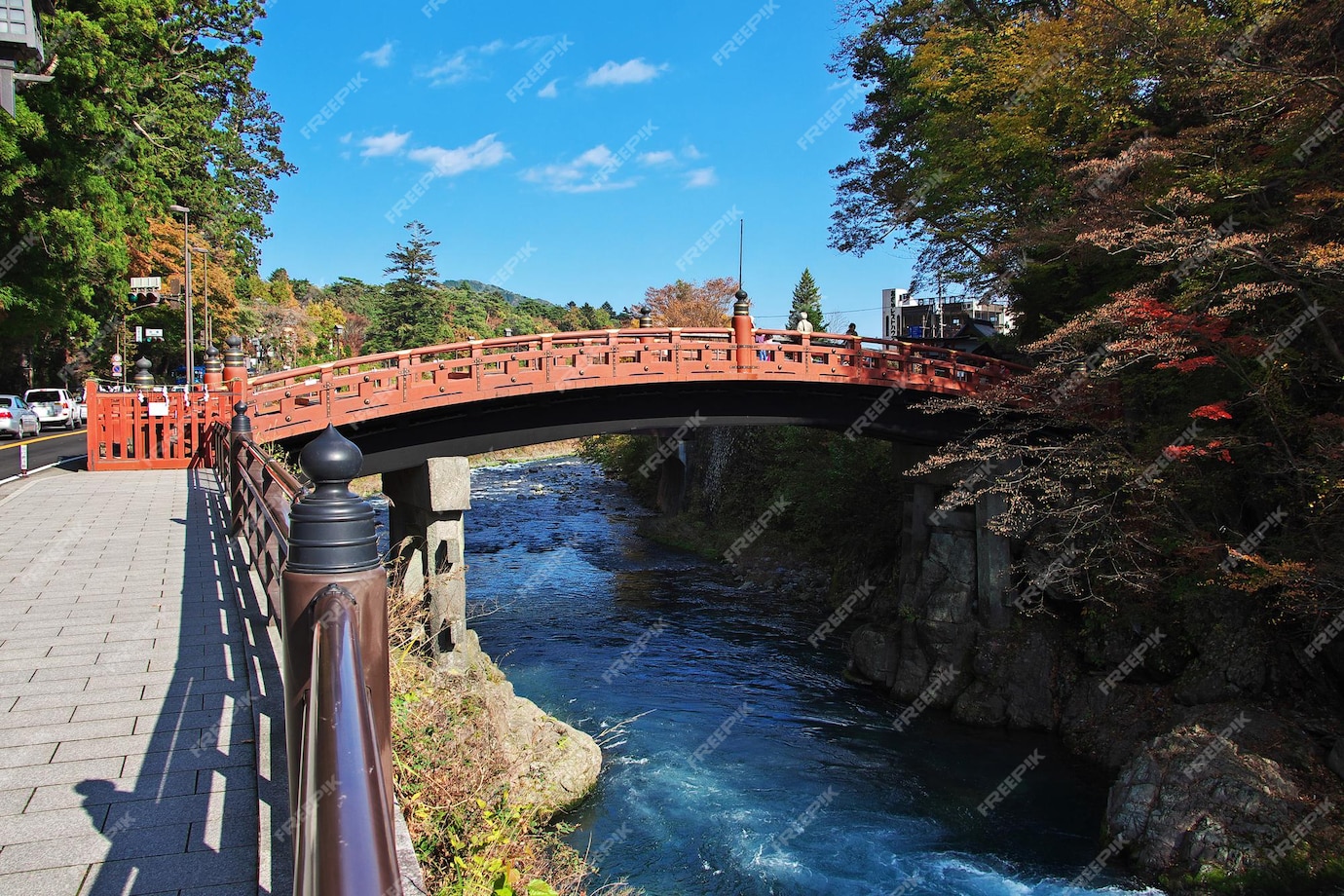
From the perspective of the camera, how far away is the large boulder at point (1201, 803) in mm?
10336

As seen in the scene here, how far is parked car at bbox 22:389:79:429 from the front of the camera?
3347cm

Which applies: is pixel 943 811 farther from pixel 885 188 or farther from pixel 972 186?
pixel 885 188

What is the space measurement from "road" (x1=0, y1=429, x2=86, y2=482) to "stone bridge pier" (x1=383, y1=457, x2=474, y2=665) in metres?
7.95

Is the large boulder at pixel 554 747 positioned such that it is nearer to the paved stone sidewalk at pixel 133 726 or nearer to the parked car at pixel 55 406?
the paved stone sidewalk at pixel 133 726

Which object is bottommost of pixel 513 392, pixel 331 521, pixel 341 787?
pixel 341 787

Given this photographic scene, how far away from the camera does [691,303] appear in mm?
55781

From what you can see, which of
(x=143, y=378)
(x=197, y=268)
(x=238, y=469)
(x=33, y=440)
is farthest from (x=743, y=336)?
(x=197, y=268)

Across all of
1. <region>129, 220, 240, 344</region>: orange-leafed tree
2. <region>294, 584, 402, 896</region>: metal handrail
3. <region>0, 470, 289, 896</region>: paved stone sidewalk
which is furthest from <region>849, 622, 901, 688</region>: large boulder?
<region>129, 220, 240, 344</region>: orange-leafed tree

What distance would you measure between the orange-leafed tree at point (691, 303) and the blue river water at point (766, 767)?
33.1 m

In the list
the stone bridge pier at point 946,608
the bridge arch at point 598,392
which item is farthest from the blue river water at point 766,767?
the bridge arch at point 598,392

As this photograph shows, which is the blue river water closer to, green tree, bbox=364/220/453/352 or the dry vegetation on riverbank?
the dry vegetation on riverbank

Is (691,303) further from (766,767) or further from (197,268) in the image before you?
(766,767)

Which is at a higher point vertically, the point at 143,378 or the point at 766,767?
the point at 143,378

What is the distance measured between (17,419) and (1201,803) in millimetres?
34089
